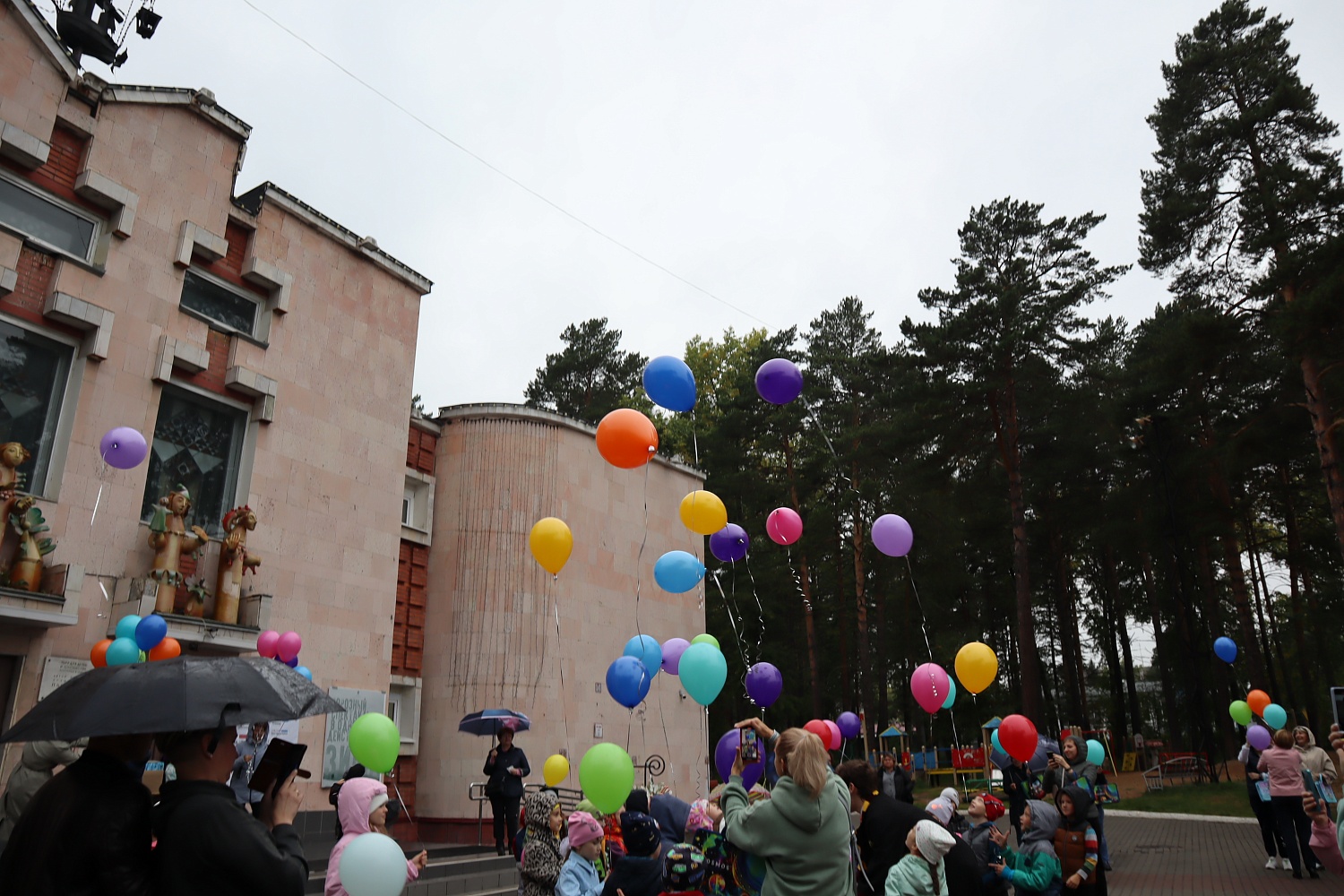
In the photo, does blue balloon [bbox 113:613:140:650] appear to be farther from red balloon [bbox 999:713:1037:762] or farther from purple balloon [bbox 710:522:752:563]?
red balloon [bbox 999:713:1037:762]

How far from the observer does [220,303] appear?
13203 mm

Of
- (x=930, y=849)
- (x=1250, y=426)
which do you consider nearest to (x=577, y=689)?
(x=930, y=849)

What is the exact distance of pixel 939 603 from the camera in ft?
111

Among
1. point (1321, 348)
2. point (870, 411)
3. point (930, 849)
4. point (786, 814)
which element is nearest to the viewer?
point (786, 814)

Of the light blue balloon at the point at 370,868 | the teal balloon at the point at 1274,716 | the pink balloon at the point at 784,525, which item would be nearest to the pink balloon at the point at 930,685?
the pink balloon at the point at 784,525

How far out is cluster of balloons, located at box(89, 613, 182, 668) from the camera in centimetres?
893

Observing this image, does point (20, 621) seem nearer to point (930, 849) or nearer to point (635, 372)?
point (930, 849)

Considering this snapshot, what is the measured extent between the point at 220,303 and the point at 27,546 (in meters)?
4.96

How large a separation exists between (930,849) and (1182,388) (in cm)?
2327

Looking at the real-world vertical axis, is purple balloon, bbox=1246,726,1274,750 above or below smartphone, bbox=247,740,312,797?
below

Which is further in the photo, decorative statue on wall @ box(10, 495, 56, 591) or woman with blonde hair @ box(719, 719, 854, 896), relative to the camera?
decorative statue on wall @ box(10, 495, 56, 591)

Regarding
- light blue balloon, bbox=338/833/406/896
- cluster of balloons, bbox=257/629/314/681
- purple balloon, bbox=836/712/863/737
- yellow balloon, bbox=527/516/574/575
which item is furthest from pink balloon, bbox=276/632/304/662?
light blue balloon, bbox=338/833/406/896

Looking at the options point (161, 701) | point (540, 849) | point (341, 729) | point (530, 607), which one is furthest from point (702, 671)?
point (530, 607)

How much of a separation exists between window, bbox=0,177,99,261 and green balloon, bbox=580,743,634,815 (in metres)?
10.6
